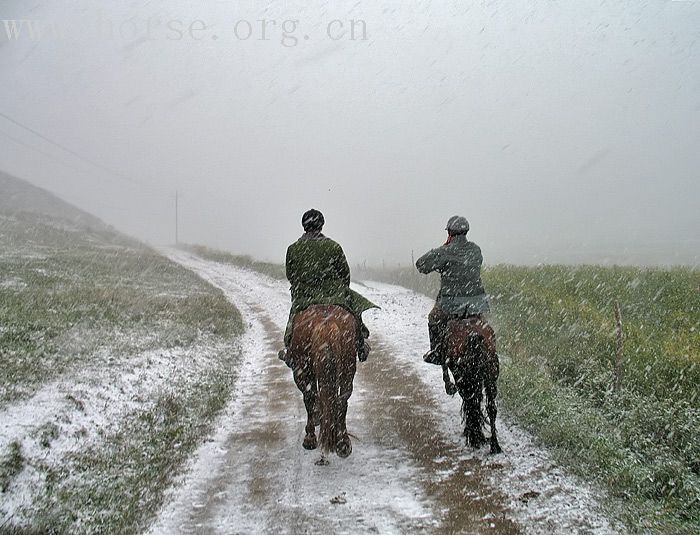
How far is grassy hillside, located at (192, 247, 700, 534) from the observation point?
17.3ft

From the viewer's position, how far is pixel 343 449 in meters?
6.06

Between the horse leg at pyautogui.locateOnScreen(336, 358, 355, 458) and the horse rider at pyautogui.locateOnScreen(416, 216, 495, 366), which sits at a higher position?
the horse rider at pyautogui.locateOnScreen(416, 216, 495, 366)

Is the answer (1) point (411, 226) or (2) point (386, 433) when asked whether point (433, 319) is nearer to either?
(2) point (386, 433)

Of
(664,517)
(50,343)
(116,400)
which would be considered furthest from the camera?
(50,343)

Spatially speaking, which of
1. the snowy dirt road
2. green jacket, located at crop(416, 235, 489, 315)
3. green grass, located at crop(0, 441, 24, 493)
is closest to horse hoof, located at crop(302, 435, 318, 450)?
the snowy dirt road

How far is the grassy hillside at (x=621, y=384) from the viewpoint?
5.26 meters

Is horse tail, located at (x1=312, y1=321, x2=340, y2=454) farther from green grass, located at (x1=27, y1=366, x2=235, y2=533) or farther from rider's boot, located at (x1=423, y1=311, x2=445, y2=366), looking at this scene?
green grass, located at (x1=27, y1=366, x2=235, y2=533)

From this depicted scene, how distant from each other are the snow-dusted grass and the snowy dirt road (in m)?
0.50

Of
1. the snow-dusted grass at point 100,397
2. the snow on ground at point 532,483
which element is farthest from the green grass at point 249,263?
the snow on ground at point 532,483

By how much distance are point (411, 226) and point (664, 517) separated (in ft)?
300

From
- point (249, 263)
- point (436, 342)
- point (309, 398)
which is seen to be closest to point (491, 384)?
point (436, 342)

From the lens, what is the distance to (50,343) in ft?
34.3

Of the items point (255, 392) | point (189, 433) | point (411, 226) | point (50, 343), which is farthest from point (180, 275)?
point (411, 226)

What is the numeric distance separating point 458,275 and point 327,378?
2022 mm
